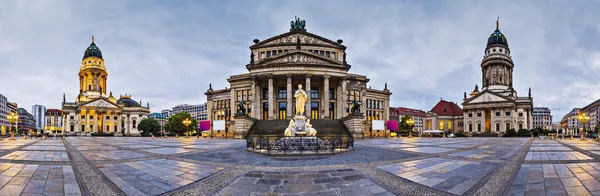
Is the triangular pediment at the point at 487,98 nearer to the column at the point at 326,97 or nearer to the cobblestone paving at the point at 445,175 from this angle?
the column at the point at 326,97

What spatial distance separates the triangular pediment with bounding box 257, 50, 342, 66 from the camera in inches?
1804

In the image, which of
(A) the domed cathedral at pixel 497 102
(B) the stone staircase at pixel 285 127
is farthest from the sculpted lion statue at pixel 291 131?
(A) the domed cathedral at pixel 497 102

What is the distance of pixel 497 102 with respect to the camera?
74188 mm

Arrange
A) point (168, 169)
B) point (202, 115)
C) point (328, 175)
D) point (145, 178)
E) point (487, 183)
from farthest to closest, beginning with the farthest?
1. point (202, 115)
2. point (168, 169)
3. point (328, 175)
4. point (145, 178)
5. point (487, 183)

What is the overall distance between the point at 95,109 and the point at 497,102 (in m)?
119

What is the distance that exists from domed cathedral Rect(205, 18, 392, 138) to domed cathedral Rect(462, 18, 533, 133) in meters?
32.4

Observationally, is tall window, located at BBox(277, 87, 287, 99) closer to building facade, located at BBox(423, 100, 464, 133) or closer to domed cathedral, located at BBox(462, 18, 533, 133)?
domed cathedral, located at BBox(462, 18, 533, 133)

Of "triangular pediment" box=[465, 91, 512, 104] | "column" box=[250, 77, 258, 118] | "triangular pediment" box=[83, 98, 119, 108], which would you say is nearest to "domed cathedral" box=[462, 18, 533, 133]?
"triangular pediment" box=[465, 91, 512, 104]

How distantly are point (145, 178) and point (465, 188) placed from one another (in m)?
8.98

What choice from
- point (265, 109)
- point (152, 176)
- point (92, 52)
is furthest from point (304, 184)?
point (92, 52)

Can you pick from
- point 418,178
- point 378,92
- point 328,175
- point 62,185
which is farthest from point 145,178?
point 378,92

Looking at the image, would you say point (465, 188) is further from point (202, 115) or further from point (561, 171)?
point (202, 115)

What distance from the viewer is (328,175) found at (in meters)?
8.86

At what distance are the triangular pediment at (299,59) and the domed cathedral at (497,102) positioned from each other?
53.8m
